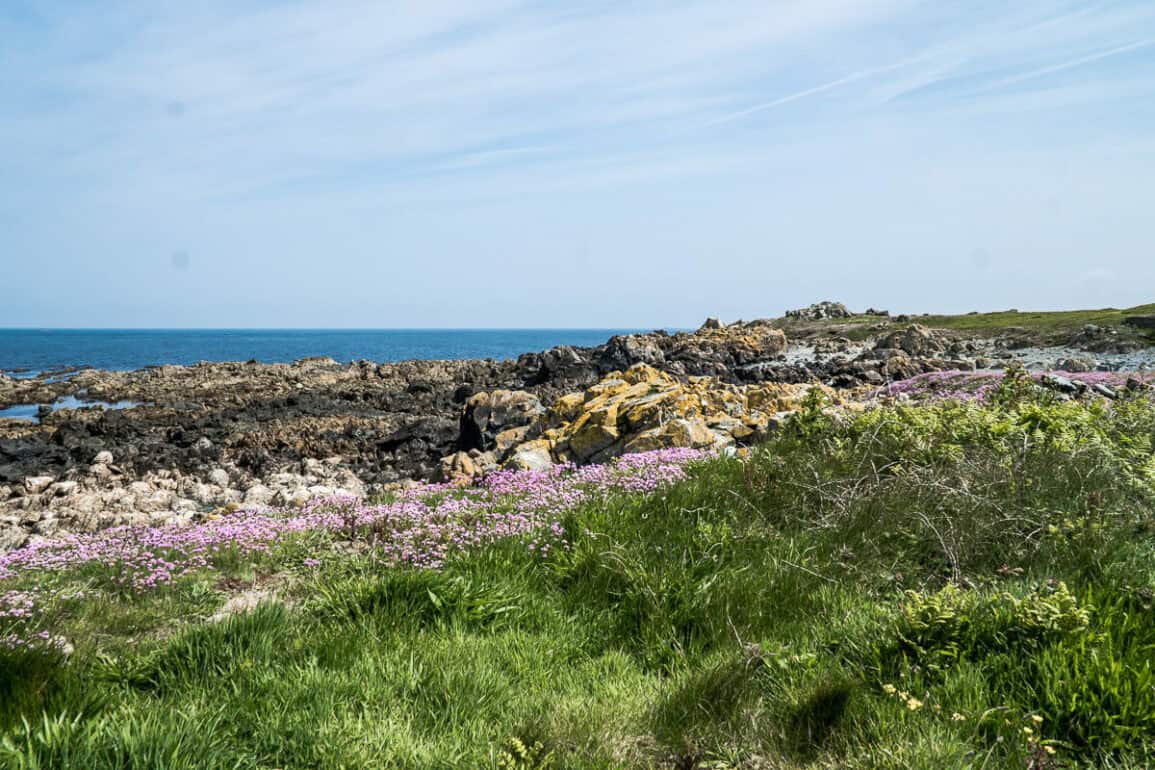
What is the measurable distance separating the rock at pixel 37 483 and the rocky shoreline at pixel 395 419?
48 mm

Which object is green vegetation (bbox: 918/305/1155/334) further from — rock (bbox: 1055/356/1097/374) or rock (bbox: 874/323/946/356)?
rock (bbox: 1055/356/1097/374)

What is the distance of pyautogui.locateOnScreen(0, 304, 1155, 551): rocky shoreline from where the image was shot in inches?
531

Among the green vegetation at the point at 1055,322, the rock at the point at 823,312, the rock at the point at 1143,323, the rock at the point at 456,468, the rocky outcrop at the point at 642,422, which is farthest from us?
the rock at the point at 823,312

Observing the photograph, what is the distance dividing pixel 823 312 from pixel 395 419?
78348 mm

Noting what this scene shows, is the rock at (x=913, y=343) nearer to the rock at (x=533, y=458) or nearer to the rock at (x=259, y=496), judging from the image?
the rock at (x=533, y=458)

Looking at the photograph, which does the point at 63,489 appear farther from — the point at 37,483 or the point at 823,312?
the point at 823,312

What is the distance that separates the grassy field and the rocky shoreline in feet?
10.5

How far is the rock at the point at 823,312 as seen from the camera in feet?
303

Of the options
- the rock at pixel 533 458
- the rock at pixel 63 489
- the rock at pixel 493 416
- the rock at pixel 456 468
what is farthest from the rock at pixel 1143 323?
the rock at pixel 63 489

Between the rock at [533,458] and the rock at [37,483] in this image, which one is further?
the rock at [37,483]

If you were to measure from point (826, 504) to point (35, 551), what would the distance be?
26.1 ft

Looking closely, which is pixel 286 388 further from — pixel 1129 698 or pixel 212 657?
pixel 1129 698

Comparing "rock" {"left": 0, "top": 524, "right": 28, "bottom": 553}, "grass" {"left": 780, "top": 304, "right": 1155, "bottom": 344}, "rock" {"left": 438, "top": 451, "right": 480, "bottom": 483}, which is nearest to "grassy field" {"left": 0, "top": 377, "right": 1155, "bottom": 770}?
"rock" {"left": 438, "top": 451, "right": 480, "bottom": 483}

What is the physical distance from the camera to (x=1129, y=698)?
10.9ft
